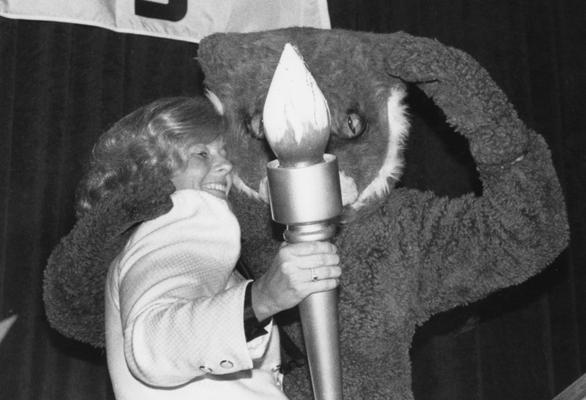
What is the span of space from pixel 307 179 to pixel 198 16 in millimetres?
1373

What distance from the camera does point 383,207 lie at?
1337 mm

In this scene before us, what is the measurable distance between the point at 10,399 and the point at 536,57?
59.8 inches

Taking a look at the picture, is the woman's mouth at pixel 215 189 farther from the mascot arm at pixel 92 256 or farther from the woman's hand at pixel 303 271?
the woman's hand at pixel 303 271

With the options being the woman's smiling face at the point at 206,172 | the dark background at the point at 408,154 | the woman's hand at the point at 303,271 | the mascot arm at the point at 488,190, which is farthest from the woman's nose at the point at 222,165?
the dark background at the point at 408,154

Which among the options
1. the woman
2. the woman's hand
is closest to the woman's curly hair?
the woman

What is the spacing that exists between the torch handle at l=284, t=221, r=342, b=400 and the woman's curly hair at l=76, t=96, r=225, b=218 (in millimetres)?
503

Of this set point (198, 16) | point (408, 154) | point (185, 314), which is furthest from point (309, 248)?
point (408, 154)

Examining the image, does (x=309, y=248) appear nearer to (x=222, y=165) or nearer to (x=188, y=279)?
(x=188, y=279)

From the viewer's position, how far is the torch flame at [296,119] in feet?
2.28

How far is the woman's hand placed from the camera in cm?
73

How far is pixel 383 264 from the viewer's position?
4.30ft

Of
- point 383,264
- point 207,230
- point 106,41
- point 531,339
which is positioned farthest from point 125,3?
point 531,339

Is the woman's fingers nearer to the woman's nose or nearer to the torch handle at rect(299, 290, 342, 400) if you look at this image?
the torch handle at rect(299, 290, 342, 400)

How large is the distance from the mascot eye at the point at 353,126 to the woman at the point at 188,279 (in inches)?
6.5
